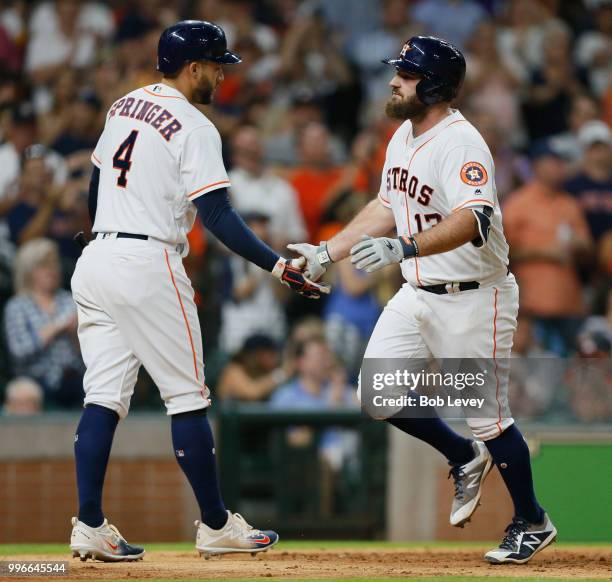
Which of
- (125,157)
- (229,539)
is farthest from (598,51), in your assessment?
(229,539)

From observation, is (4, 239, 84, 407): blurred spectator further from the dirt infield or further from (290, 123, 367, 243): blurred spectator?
the dirt infield

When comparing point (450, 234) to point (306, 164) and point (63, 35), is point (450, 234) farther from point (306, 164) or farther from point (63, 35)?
point (63, 35)

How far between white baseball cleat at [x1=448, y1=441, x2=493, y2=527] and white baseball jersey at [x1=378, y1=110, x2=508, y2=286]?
0.87 meters

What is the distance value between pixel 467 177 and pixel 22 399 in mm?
4133

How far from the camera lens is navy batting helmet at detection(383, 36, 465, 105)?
5.35 m

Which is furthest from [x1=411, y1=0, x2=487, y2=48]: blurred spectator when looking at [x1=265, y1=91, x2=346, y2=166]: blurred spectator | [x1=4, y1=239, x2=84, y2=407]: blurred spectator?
[x1=4, y1=239, x2=84, y2=407]: blurred spectator

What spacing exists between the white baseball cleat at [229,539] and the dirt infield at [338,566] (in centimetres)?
6

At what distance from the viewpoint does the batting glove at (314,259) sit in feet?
18.2

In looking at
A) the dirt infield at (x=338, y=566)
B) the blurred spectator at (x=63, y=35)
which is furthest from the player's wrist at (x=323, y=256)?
the blurred spectator at (x=63, y=35)

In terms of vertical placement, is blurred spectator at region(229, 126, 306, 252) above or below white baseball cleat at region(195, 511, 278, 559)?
above

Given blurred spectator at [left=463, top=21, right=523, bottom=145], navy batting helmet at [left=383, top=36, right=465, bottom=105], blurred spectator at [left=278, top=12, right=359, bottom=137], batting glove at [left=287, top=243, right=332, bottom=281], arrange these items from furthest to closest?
blurred spectator at [left=278, top=12, right=359, bottom=137] < blurred spectator at [left=463, top=21, right=523, bottom=145] < batting glove at [left=287, top=243, right=332, bottom=281] < navy batting helmet at [left=383, top=36, right=465, bottom=105]

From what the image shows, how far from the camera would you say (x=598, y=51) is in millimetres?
12055

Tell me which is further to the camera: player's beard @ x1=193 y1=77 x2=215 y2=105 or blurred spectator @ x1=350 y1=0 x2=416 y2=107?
blurred spectator @ x1=350 y1=0 x2=416 y2=107

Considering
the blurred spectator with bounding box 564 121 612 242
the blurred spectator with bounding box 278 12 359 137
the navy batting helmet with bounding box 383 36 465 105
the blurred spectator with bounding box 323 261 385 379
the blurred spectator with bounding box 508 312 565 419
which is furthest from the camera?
the blurred spectator with bounding box 278 12 359 137
